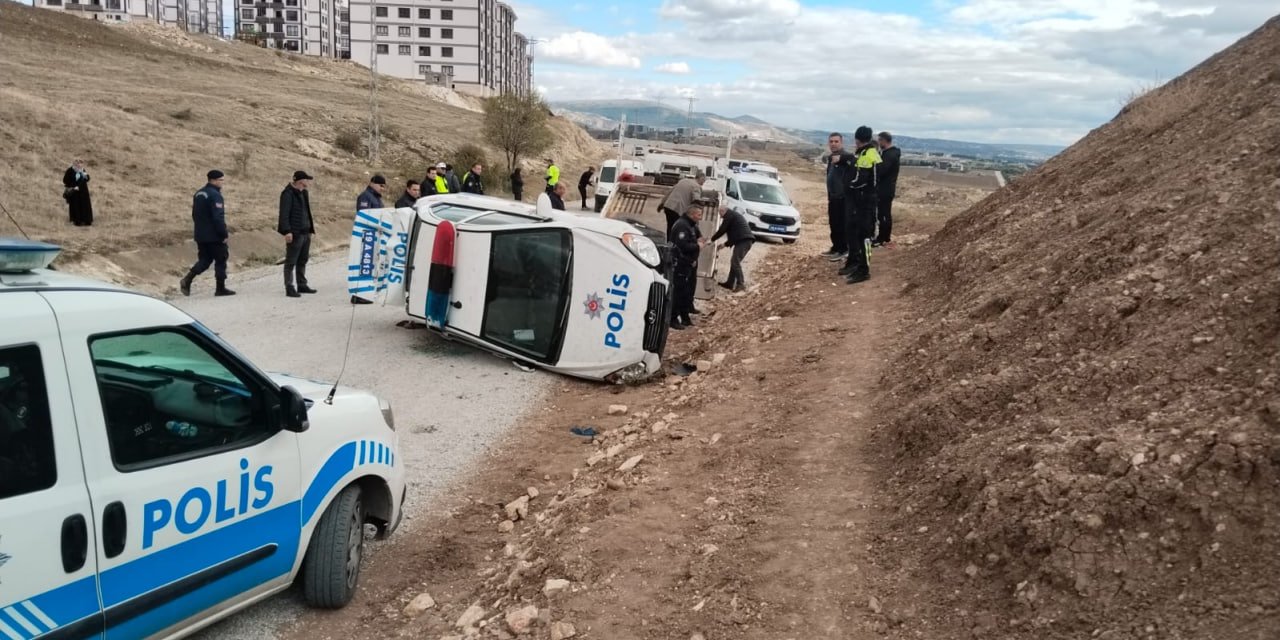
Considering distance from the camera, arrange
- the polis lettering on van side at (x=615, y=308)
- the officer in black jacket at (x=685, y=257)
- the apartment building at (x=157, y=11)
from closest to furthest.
Result: the polis lettering on van side at (x=615, y=308) → the officer in black jacket at (x=685, y=257) → the apartment building at (x=157, y=11)

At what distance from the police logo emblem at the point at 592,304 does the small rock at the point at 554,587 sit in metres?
5.11

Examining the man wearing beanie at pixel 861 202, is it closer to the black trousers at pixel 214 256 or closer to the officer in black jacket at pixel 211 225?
the officer in black jacket at pixel 211 225

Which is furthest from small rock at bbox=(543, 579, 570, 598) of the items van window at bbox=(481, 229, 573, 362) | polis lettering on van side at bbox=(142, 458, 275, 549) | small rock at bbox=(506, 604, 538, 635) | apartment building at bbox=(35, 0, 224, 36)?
apartment building at bbox=(35, 0, 224, 36)

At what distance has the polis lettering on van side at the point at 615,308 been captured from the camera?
9586mm

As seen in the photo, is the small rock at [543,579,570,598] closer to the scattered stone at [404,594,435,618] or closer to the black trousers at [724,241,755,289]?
the scattered stone at [404,594,435,618]

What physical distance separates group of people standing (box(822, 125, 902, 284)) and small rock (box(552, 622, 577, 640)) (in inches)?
327

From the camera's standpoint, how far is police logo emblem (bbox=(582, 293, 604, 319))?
381 inches

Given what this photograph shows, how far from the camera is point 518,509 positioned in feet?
20.7

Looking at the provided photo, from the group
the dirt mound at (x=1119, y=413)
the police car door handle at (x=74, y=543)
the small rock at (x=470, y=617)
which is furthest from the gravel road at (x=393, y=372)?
the dirt mound at (x=1119, y=413)

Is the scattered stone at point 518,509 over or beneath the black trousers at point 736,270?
beneath

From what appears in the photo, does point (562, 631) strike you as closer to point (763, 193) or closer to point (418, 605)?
point (418, 605)

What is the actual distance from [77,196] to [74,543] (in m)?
17.2

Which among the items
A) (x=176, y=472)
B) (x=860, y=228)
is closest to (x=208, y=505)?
(x=176, y=472)

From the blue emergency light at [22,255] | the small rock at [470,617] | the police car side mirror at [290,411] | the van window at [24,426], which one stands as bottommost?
the small rock at [470,617]
